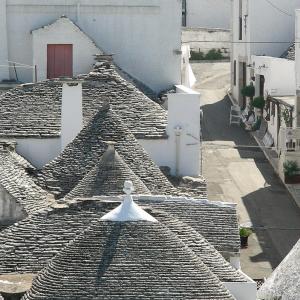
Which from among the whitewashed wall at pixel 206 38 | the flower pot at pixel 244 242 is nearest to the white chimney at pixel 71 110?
the flower pot at pixel 244 242

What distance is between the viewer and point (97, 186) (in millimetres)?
21000

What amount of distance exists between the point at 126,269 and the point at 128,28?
21.5 metres

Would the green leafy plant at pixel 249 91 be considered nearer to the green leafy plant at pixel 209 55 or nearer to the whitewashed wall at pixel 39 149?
the green leafy plant at pixel 209 55

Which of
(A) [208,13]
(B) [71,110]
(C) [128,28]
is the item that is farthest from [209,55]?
(B) [71,110]

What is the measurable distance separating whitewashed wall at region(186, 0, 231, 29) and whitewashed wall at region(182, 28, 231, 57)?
89.1 inches

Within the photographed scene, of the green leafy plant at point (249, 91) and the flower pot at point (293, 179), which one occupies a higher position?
the green leafy plant at point (249, 91)

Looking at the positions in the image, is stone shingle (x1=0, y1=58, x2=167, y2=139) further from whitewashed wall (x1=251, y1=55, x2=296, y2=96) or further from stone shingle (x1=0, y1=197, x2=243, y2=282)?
whitewashed wall (x1=251, y1=55, x2=296, y2=96)

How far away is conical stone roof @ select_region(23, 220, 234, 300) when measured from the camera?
14812mm

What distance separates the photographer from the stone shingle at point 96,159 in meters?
23.5

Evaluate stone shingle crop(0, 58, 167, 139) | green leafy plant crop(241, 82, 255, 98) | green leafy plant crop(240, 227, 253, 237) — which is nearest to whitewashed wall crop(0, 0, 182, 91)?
stone shingle crop(0, 58, 167, 139)

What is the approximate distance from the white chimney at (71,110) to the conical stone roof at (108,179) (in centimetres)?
565

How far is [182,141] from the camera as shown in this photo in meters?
28.3

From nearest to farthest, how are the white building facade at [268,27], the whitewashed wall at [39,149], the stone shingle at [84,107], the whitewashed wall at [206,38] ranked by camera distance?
the whitewashed wall at [39,149], the stone shingle at [84,107], the white building facade at [268,27], the whitewashed wall at [206,38]

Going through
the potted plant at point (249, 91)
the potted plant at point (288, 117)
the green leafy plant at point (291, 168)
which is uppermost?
the potted plant at point (249, 91)
